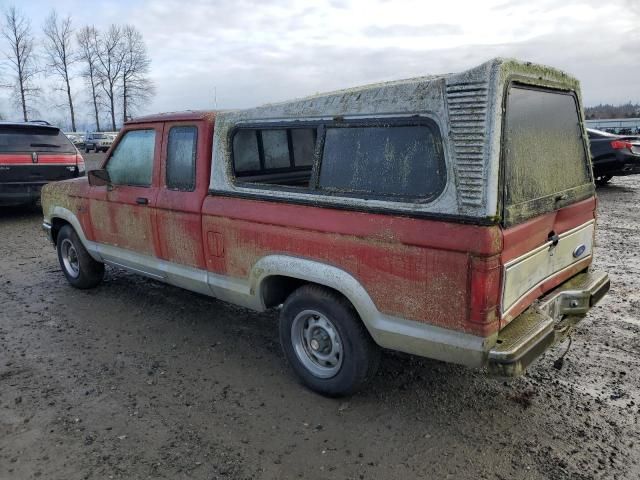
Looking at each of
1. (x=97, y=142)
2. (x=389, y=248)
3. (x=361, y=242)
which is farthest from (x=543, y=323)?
(x=97, y=142)

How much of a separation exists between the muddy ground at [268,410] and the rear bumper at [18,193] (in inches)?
201

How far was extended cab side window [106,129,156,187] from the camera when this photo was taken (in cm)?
443

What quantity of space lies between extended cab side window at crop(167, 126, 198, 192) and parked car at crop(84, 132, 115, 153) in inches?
1378

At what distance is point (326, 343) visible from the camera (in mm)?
3363

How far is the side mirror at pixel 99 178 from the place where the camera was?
15.6 feet

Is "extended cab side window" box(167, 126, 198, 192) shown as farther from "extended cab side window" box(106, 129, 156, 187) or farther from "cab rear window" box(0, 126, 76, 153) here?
"cab rear window" box(0, 126, 76, 153)

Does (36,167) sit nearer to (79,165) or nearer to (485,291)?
(79,165)

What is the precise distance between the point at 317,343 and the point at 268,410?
531mm

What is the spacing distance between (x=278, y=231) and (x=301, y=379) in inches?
41.3

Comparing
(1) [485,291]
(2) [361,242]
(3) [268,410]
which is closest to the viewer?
(1) [485,291]

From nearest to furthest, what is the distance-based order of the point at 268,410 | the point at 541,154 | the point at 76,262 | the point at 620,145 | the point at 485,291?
the point at 485,291 < the point at 541,154 < the point at 268,410 < the point at 76,262 < the point at 620,145

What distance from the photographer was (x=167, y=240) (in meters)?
4.22

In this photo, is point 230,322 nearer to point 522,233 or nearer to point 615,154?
point 522,233

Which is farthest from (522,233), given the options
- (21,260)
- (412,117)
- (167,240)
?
(21,260)
